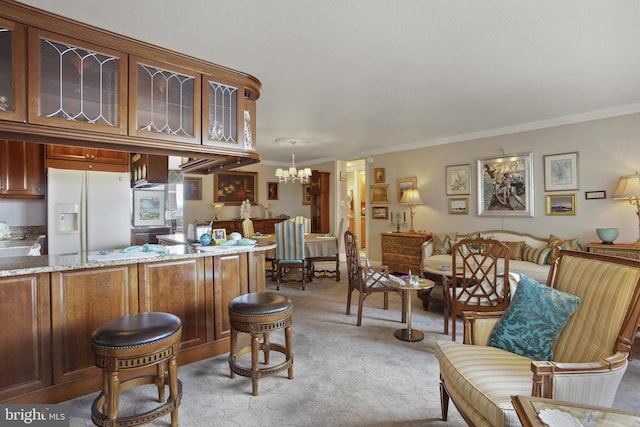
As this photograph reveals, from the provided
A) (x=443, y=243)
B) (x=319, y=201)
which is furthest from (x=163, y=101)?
(x=319, y=201)

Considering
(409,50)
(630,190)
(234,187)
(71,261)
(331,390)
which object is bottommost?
(331,390)

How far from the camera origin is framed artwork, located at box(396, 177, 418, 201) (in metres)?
6.40

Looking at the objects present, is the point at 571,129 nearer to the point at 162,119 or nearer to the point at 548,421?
the point at 548,421

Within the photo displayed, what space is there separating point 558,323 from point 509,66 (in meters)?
2.37

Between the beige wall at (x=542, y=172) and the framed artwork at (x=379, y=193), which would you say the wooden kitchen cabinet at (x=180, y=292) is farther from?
the framed artwork at (x=379, y=193)

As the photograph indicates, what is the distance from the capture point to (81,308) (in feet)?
7.18

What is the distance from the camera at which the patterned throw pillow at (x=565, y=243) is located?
4320mm

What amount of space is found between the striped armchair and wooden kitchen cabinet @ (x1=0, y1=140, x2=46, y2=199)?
16.4 feet

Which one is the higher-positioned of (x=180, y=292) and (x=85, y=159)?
(x=85, y=159)

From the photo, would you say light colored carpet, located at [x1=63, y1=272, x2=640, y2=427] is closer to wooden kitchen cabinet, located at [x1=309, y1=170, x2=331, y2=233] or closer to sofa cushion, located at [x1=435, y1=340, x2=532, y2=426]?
sofa cushion, located at [x1=435, y1=340, x2=532, y2=426]

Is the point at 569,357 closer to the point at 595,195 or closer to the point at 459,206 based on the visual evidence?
the point at 595,195

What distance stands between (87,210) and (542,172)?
259 inches

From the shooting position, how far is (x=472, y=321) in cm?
199

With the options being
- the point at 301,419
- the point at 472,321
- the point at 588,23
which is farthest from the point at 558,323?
the point at 588,23
